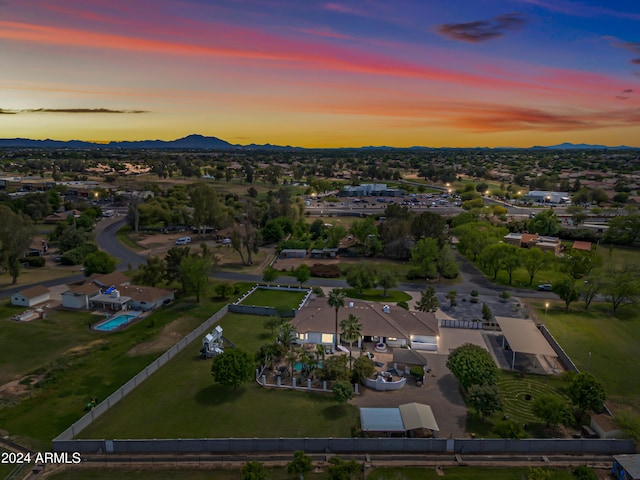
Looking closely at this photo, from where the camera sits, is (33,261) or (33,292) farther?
(33,261)

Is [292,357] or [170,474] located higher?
[292,357]

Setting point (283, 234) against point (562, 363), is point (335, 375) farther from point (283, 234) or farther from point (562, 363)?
point (283, 234)

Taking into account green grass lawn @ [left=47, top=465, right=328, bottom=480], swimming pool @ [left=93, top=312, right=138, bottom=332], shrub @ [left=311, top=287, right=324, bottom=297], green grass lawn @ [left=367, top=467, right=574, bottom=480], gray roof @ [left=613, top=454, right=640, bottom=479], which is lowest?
green grass lawn @ [left=47, top=465, right=328, bottom=480]

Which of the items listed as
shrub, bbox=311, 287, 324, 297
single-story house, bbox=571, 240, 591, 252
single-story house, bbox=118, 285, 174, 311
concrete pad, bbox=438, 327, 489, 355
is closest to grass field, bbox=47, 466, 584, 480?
concrete pad, bbox=438, 327, 489, 355

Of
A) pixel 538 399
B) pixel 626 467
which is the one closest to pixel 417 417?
pixel 538 399

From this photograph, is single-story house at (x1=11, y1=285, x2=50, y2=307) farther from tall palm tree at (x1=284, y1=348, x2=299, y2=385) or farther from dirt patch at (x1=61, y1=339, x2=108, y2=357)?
tall palm tree at (x1=284, y1=348, x2=299, y2=385)

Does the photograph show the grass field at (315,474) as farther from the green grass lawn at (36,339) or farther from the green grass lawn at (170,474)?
the green grass lawn at (36,339)

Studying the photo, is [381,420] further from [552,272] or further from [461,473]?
[552,272]
